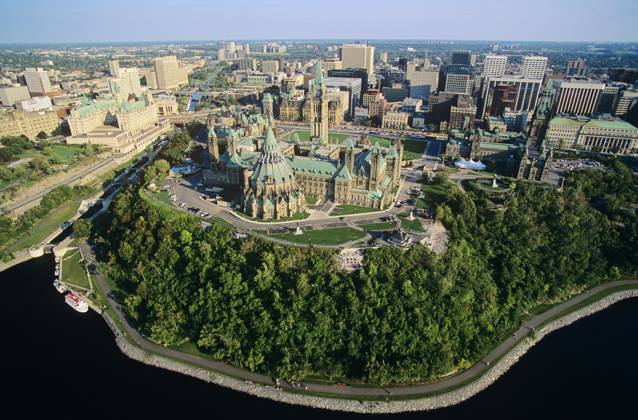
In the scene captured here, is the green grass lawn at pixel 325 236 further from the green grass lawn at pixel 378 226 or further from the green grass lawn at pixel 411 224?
the green grass lawn at pixel 411 224

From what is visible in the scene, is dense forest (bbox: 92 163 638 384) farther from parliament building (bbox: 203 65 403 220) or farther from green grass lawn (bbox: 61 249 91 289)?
parliament building (bbox: 203 65 403 220)

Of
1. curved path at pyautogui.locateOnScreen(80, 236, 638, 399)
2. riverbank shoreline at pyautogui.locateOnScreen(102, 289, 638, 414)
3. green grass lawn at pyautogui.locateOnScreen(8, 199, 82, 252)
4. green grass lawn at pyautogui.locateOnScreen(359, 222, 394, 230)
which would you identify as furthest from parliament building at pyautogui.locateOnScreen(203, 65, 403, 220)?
green grass lawn at pyautogui.locateOnScreen(8, 199, 82, 252)

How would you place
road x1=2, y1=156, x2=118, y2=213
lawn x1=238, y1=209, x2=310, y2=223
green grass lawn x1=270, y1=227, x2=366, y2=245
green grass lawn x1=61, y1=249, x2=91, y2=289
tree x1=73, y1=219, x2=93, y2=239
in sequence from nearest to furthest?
green grass lawn x1=270, y1=227, x2=366, y2=245 < green grass lawn x1=61, y1=249, x2=91, y2=289 < lawn x1=238, y1=209, x2=310, y2=223 < tree x1=73, y1=219, x2=93, y2=239 < road x1=2, y1=156, x2=118, y2=213

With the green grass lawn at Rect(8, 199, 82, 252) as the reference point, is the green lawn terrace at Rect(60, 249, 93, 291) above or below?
below

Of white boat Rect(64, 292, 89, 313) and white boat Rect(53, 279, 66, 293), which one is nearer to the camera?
white boat Rect(64, 292, 89, 313)

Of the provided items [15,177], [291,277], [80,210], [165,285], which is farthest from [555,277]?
[15,177]

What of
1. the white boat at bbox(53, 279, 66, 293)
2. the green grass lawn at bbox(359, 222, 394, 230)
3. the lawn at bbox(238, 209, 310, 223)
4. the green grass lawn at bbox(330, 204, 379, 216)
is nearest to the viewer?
the white boat at bbox(53, 279, 66, 293)

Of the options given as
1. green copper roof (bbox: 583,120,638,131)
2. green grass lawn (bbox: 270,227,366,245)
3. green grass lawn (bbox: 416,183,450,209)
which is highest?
green copper roof (bbox: 583,120,638,131)

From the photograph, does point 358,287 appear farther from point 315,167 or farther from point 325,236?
point 315,167
